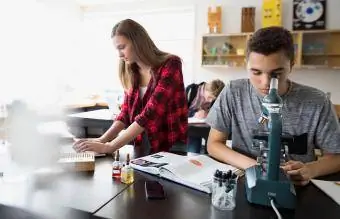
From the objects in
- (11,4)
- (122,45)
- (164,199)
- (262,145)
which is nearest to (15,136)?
(11,4)

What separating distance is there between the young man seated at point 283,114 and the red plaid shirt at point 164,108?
18cm

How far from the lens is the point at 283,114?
105cm

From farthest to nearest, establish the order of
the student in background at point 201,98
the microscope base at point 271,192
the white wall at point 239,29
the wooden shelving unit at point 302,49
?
the white wall at point 239,29 < the wooden shelving unit at point 302,49 < the student in background at point 201,98 < the microscope base at point 271,192

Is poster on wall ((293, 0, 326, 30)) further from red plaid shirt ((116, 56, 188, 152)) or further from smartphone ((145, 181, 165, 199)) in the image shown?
smartphone ((145, 181, 165, 199))

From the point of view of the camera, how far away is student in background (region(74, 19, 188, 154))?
1.21m

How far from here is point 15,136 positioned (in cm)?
51

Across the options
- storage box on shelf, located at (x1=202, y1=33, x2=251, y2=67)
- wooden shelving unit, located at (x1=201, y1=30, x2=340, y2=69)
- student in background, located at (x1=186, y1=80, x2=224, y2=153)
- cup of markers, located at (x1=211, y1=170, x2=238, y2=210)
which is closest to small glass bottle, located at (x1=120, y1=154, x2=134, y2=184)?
cup of markers, located at (x1=211, y1=170, x2=238, y2=210)

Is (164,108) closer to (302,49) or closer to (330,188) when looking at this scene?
(330,188)

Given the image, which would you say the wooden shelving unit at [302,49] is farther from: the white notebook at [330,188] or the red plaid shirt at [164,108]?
the white notebook at [330,188]

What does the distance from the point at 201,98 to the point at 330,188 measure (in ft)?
7.45

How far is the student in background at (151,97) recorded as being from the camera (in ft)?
3.96

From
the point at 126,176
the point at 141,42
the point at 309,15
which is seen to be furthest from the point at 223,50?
the point at 126,176

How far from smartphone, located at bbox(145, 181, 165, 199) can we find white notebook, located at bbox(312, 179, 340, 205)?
0.43 meters

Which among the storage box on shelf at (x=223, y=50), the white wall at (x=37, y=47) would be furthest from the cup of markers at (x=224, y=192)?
the storage box on shelf at (x=223, y=50)
